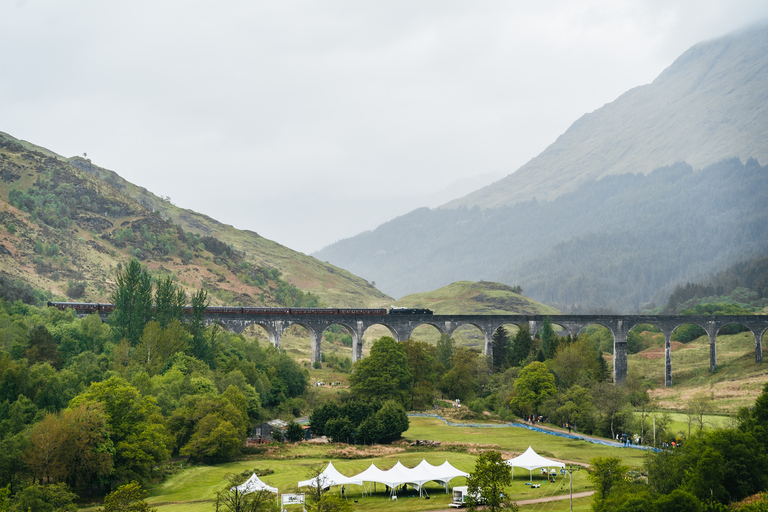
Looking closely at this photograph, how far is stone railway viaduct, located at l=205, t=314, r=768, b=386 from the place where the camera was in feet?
335

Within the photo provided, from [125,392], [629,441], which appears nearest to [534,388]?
[629,441]

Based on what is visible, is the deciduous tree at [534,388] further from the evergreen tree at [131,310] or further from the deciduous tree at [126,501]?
the deciduous tree at [126,501]

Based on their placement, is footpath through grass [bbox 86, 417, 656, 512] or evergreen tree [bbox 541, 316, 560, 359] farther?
evergreen tree [bbox 541, 316, 560, 359]

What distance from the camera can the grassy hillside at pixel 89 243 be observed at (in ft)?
437

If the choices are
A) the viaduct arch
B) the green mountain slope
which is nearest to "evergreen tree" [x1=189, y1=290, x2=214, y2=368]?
the viaduct arch

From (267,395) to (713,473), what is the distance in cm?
5065

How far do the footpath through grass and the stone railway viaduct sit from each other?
111 feet

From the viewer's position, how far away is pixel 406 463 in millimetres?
51281

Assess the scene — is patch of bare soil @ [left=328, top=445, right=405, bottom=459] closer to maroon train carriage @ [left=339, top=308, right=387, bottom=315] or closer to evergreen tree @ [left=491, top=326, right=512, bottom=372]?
evergreen tree @ [left=491, top=326, right=512, bottom=372]

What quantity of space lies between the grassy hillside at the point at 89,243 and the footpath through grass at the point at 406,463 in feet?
269

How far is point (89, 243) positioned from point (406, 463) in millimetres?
121585

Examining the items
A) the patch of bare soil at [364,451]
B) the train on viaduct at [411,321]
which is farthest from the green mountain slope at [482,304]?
the patch of bare soil at [364,451]

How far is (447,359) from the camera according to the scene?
9581 cm

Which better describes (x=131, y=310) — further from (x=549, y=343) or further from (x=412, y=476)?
(x=549, y=343)
